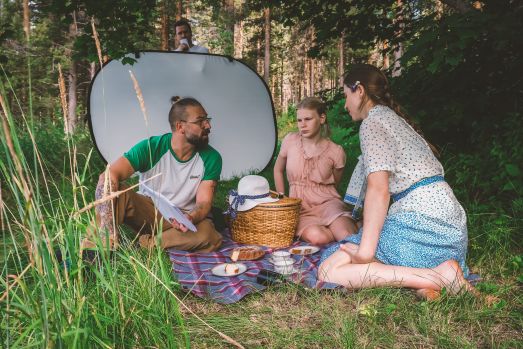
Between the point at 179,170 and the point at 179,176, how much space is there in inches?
1.8

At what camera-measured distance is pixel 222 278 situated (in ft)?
7.68

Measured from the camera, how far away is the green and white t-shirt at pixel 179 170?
3.00m

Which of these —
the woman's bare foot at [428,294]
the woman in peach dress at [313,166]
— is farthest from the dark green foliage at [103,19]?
the woman's bare foot at [428,294]

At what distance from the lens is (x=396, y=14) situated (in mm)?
4344

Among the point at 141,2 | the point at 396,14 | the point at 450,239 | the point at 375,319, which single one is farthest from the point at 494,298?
the point at 396,14

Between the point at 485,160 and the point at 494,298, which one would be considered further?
the point at 485,160

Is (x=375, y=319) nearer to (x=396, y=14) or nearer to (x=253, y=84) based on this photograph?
(x=396, y=14)

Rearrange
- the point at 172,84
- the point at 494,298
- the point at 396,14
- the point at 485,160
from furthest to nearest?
1. the point at 172,84
2. the point at 396,14
3. the point at 485,160
4. the point at 494,298

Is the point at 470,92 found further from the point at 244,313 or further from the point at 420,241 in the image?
the point at 244,313

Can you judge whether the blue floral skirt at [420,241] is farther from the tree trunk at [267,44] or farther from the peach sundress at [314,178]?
the tree trunk at [267,44]

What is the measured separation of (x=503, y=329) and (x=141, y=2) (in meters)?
3.18

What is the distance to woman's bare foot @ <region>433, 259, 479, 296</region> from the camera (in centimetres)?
193

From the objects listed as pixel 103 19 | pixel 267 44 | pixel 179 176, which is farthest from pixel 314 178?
pixel 267 44

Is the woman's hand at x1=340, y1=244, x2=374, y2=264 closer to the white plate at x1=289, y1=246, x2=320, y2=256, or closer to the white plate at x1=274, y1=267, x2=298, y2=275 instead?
the white plate at x1=274, y1=267, x2=298, y2=275
